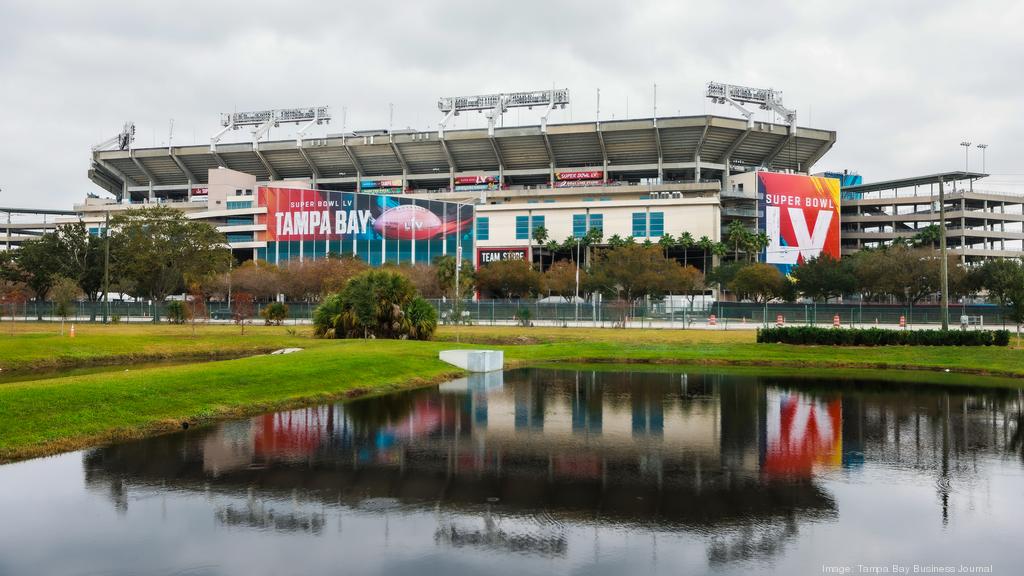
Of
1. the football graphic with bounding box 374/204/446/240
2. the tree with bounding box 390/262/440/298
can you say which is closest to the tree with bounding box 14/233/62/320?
the tree with bounding box 390/262/440/298

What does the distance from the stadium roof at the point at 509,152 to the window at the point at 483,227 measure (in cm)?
1142

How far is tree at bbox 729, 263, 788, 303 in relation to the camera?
9416 cm

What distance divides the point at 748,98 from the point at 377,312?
104 m

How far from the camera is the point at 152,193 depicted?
14850cm

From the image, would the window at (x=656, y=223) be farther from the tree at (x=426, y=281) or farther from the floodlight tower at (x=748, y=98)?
the tree at (x=426, y=281)

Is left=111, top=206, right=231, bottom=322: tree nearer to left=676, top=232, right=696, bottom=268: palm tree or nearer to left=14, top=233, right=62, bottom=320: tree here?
left=14, top=233, right=62, bottom=320: tree

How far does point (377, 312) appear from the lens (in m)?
41.5

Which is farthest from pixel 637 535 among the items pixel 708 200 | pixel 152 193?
pixel 152 193

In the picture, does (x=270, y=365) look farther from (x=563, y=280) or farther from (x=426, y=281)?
(x=563, y=280)

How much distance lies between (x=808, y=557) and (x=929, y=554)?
1.51 metres

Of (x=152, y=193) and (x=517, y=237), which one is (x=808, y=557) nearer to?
(x=517, y=237)

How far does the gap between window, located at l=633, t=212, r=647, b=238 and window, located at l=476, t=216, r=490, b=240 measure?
80.7ft

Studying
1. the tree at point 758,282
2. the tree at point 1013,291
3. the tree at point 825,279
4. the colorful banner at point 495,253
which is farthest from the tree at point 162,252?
the tree at point 825,279

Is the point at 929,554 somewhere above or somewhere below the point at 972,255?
below
